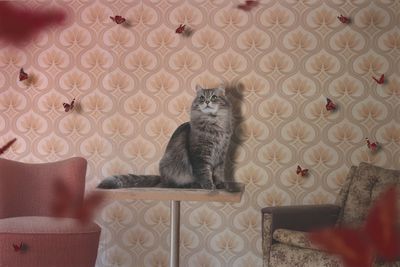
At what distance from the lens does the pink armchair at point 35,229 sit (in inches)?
72.2

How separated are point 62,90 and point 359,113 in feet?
5.55

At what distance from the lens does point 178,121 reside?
2617 mm

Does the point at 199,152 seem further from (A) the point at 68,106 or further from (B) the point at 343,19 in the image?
(B) the point at 343,19

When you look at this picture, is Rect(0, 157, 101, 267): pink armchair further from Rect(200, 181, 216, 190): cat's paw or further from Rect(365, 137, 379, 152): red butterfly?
Rect(365, 137, 379, 152): red butterfly

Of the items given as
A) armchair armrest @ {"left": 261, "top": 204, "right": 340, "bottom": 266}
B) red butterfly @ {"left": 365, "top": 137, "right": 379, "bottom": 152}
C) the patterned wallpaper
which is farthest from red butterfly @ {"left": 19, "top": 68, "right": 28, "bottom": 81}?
red butterfly @ {"left": 365, "top": 137, "right": 379, "bottom": 152}

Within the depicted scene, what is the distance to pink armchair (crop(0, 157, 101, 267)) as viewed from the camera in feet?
6.02

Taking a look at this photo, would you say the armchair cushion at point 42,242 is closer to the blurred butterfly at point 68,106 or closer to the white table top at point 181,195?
the white table top at point 181,195

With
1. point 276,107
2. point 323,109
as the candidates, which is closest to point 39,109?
point 276,107

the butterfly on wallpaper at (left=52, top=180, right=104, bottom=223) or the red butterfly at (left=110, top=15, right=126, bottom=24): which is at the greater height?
the red butterfly at (left=110, top=15, right=126, bottom=24)

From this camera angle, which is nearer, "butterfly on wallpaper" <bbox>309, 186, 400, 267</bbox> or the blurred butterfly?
"butterfly on wallpaper" <bbox>309, 186, 400, 267</bbox>

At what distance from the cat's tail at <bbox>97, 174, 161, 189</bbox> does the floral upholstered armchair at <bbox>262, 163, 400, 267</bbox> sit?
0.60m

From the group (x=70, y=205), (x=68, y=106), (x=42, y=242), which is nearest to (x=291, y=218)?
(x=42, y=242)

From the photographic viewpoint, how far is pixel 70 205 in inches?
5.6

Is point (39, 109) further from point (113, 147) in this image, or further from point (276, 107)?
point (276, 107)
